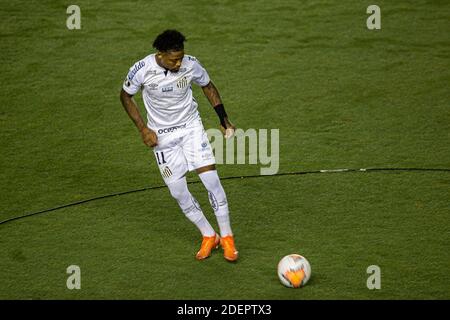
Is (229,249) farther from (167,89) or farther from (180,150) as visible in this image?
(167,89)

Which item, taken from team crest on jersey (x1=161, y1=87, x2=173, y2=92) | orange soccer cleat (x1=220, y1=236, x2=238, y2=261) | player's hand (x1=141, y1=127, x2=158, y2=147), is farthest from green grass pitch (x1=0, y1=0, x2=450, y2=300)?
team crest on jersey (x1=161, y1=87, x2=173, y2=92)

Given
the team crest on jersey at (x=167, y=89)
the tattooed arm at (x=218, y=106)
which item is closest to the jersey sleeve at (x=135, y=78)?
the team crest on jersey at (x=167, y=89)

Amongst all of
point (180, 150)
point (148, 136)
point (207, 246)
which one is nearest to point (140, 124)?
point (148, 136)

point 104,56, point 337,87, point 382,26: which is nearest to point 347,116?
point 337,87

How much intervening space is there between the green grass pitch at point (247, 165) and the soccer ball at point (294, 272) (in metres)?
0.12

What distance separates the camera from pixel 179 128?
8.21 metres

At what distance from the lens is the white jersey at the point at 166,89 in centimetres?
799

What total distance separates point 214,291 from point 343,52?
6965 mm

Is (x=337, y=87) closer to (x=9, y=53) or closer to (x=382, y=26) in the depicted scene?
(x=382, y=26)

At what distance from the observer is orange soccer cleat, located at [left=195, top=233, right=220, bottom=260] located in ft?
27.4

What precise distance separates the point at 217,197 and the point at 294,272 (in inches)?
42.8

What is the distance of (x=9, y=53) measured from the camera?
1388 cm

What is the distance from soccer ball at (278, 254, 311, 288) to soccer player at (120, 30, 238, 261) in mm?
691

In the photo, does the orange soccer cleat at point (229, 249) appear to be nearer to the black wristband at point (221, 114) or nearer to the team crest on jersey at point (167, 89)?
the black wristband at point (221, 114)
